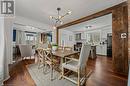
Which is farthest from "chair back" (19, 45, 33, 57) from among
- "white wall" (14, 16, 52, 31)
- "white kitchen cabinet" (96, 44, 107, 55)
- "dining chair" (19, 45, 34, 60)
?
"white kitchen cabinet" (96, 44, 107, 55)

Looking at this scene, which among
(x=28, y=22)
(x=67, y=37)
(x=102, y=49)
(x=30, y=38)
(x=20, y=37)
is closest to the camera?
(x=28, y=22)

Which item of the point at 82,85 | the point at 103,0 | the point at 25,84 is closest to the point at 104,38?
the point at 103,0

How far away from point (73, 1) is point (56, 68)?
240 cm

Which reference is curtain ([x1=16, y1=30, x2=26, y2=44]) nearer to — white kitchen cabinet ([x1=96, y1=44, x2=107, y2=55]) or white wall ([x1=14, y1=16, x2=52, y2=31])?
white wall ([x1=14, y1=16, x2=52, y2=31])

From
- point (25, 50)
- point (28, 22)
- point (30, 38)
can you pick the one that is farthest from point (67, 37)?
point (25, 50)

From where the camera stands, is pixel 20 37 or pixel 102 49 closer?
pixel 102 49

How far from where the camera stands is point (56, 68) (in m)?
3.26

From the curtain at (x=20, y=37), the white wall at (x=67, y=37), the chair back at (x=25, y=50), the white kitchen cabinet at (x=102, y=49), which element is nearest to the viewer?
the chair back at (x=25, y=50)

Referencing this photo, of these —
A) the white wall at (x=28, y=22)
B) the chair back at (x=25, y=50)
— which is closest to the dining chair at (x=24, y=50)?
the chair back at (x=25, y=50)

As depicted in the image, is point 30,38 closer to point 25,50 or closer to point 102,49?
point 25,50

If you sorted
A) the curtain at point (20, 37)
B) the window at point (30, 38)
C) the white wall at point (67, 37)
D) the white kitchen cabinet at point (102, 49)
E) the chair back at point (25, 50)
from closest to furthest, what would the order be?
1. the chair back at point (25, 50)
2. the white kitchen cabinet at point (102, 49)
3. the curtain at point (20, 37)
4. the white wall at point (67, 37)
5. the window at point (30, 38)

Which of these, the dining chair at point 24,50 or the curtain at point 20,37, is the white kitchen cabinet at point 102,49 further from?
the curtain at point 20,37

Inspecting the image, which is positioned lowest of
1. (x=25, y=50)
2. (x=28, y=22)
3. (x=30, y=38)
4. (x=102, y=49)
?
(x=102, y=49)

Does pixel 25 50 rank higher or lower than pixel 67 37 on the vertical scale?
lower
